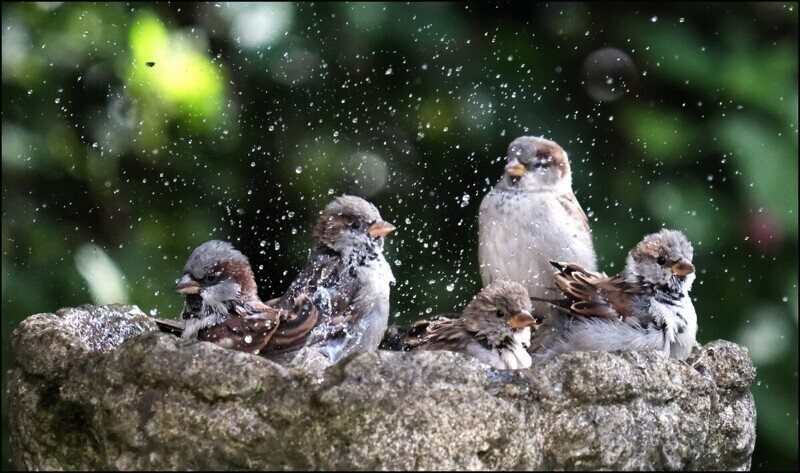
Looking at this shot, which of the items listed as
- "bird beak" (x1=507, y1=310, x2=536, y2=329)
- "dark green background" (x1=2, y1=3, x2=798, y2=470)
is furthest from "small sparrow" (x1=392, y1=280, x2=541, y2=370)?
"dark green background" (x1=2, y1=3, x2=798, y2=470)

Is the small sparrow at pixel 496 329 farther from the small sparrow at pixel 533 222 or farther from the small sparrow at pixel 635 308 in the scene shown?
the small sparrow at pixel 533 222

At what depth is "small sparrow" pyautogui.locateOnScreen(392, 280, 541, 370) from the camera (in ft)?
10.2

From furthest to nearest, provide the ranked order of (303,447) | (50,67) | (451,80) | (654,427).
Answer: (451,80) < (50,67) < (654,427) < (303,447)

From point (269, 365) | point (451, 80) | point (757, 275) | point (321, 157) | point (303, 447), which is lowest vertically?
point (303, 447)

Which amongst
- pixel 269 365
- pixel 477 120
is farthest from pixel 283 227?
pixel 269 365

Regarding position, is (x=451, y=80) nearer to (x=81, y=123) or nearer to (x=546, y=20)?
(x=546, y=20)

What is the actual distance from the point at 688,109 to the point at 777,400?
3.74 feet

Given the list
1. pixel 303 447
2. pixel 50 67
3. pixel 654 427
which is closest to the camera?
pixel 303 447

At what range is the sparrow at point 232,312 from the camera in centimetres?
313

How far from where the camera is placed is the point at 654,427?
239cm

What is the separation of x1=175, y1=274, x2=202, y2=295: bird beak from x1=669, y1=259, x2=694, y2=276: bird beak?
1.27m

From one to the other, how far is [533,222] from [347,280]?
73 cm

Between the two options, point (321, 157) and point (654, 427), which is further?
point (321, 157)

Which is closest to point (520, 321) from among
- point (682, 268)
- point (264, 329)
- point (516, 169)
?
point (682, 268)
